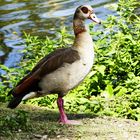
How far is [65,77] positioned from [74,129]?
590 millimetres

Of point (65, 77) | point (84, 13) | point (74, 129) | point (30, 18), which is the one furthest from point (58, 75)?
point (30, 18)

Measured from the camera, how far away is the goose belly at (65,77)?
625 cm

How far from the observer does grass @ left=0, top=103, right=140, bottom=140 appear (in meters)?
5.86

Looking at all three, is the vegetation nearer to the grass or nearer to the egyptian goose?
the grass

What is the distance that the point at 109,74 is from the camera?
9023 mm

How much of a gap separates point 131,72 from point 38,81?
2848 mm

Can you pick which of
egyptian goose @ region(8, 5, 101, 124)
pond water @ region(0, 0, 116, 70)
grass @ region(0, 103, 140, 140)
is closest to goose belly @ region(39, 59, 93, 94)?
egyptian goose @ region(8, 5, 101, 124)

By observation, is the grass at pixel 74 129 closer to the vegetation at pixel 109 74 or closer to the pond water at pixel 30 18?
the vegetation at pixel 109 74

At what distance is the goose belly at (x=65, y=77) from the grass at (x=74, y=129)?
404mm

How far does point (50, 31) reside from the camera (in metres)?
13.0

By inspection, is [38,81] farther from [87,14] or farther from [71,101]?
[71,101]

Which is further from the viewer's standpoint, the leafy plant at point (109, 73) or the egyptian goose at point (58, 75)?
the leafy plant at point (109, 73)

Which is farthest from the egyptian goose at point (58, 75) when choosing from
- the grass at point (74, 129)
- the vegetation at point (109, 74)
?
the vegetation at point (109, 74)

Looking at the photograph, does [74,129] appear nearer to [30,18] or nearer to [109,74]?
[109,74]
